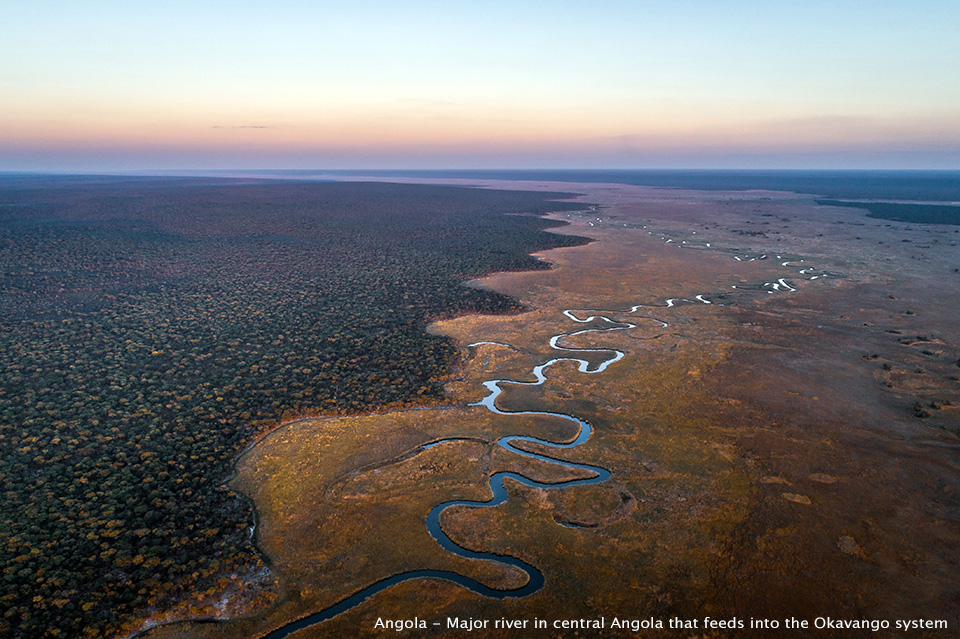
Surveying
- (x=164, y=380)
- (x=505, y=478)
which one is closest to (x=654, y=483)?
(x=505, y=478)

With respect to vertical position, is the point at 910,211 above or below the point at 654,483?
above

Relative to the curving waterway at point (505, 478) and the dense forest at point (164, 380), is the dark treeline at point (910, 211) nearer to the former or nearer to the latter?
the dense forest at point (164, 380)

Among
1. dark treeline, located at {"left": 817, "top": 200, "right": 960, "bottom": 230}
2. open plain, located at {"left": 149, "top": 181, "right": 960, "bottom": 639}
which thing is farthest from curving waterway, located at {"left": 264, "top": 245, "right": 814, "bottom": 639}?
dark treeline, located at {"left": 817, "top": 200, "right": 960, "bottom": 230}

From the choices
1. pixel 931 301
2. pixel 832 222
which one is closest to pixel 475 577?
pixel 931 301

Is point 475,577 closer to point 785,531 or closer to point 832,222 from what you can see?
point 785,531

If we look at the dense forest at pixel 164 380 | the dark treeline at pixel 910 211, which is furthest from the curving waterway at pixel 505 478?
the dark treeline at pixel 910 211

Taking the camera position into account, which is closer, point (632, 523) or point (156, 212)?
point (632, 523)

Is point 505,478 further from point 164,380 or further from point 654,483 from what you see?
point 164,380
